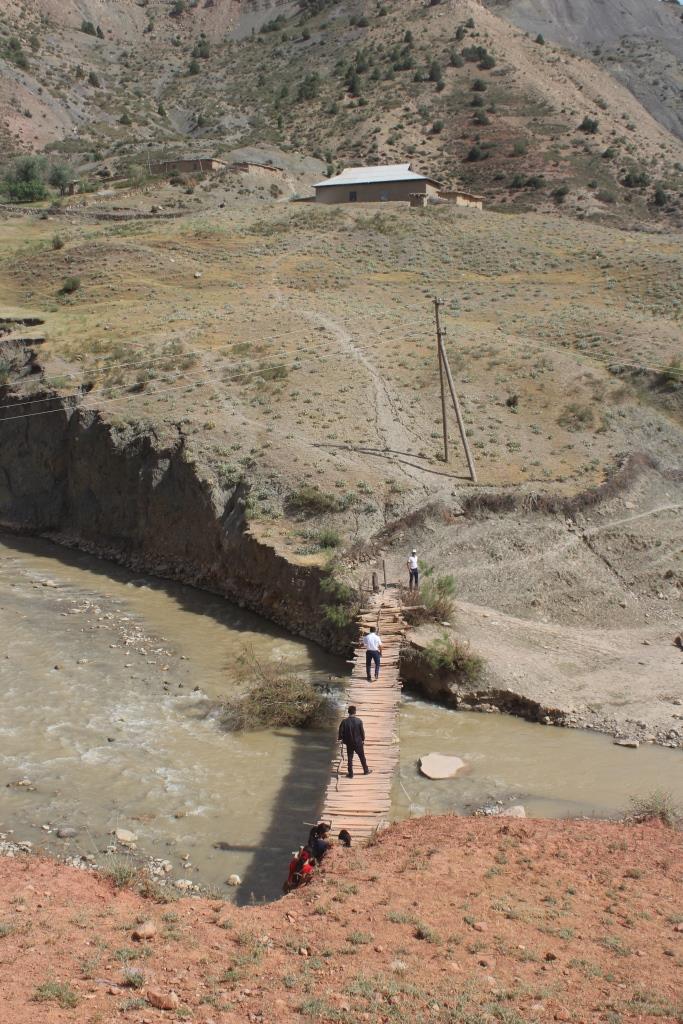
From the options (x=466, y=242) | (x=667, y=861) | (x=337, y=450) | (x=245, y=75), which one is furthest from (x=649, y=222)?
(x=667, y=861)

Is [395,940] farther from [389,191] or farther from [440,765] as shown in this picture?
[389,191]

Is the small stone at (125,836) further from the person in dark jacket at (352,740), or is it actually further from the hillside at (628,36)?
the hillside at (628,36)

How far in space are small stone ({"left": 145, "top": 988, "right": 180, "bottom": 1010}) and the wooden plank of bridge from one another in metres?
4.34

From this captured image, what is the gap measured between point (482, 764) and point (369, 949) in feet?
23.5

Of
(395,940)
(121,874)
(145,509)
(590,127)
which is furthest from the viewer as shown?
(590,127)

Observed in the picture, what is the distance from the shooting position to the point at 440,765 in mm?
16500

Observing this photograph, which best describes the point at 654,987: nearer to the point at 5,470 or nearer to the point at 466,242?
the point at 5,470

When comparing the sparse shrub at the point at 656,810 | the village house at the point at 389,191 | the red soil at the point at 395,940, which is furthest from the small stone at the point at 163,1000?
the village house at the point at 389,191

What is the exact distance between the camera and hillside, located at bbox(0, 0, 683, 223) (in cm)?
8150

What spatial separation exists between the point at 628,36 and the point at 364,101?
5392 cm

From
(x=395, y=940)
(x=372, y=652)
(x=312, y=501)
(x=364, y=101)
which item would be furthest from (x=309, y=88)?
(x=395, y=940)

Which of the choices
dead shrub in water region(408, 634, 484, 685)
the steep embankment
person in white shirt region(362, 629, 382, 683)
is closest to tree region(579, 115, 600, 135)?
the steep embankment

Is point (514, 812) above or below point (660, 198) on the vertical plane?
below

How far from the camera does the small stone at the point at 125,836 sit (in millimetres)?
13914
